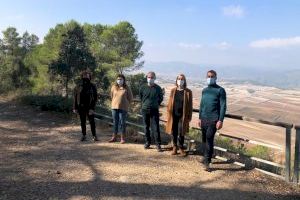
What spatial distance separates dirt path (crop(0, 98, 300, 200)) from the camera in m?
6.81

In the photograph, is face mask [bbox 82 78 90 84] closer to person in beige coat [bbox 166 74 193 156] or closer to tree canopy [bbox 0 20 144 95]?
person in beige coat [bbox 166 74 193 156]

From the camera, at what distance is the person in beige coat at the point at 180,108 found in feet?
29.4

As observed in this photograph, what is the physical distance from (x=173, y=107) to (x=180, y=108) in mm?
144

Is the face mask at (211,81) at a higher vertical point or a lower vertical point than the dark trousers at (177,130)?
higher

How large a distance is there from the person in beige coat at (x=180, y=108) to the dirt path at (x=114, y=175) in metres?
0.63

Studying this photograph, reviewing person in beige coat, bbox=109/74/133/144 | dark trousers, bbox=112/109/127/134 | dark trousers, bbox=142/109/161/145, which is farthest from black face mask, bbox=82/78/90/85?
dark trousers, bbox=142/109/161/145

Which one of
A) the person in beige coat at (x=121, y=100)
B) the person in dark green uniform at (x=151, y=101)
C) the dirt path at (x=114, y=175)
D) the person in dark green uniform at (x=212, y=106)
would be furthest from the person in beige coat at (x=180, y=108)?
the person in beige coat at (x=121, y=100)

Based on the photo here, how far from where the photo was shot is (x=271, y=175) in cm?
812

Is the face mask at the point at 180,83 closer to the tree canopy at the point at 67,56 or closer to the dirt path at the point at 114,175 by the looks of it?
the dirt path at the point at 114,175

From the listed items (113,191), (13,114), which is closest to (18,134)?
(13,114)

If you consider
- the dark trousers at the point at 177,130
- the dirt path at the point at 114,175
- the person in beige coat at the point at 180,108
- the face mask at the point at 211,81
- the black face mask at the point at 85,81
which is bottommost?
the dirt path at the point at 114,175

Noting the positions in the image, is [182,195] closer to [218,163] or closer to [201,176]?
[201,176]

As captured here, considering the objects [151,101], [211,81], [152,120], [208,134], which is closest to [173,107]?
[151,101]

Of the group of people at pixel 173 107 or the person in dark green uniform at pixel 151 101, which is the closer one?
the group of people at pixel 173 107
